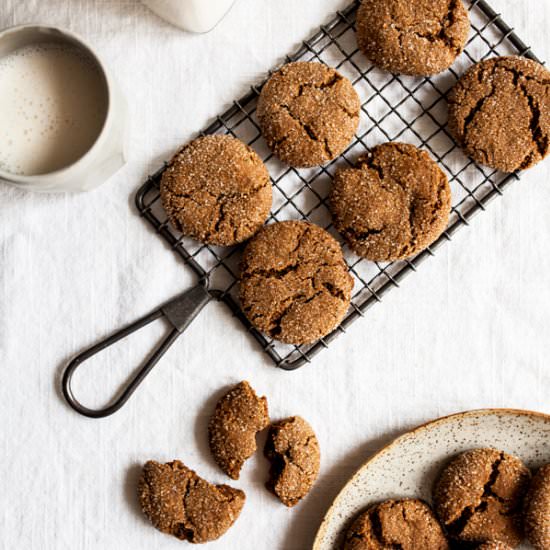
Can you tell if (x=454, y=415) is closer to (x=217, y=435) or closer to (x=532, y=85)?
(x=217, y=435)

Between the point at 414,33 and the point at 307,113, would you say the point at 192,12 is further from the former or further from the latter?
the point at 414,33

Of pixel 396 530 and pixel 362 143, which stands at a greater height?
pixel 362 143

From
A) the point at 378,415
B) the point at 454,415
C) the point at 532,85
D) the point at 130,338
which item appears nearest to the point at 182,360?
the point at 130,338

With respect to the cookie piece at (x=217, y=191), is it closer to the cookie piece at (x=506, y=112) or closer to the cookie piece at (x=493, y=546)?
the cookie piece at (x=506, y=112)

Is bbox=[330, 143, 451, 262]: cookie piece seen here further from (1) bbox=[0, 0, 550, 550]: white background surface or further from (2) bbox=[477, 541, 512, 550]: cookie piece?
(2) bbox=[477, 541, 512, 550]: cookie piece

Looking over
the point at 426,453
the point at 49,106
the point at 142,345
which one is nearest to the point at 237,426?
the point at 142,345

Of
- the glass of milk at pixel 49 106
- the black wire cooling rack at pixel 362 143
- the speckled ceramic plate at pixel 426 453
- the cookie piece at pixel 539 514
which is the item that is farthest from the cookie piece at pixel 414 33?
the cookie piece at pixel 539 514

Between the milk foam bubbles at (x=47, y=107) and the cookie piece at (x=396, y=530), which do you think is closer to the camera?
the milk foam bubbles at (x=47, y=107)
